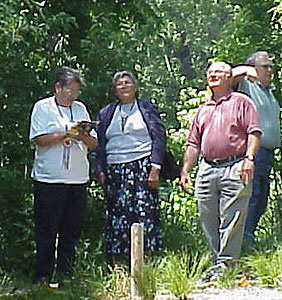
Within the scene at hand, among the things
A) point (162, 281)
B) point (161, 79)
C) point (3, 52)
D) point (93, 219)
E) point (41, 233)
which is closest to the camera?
point (162, 281)

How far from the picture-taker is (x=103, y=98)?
6445 millimetres

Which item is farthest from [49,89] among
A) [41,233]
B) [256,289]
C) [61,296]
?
[256,289]

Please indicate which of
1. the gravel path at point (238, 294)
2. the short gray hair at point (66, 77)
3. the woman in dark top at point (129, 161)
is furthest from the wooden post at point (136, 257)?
the short gray hair at point (66, 77)

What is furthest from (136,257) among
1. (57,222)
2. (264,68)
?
(264,68)

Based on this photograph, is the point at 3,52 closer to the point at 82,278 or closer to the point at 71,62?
the point at 71,62

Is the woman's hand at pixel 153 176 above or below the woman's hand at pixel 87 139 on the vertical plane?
below

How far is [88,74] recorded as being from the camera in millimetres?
6547

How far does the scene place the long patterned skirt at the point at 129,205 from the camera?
5.59 m

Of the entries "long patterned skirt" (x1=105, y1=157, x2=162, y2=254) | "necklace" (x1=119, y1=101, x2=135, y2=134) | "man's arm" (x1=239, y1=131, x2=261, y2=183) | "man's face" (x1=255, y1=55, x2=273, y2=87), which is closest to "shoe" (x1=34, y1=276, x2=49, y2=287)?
"long patterned skirt" (x1=105, y1=157, x2=162, y2=254)

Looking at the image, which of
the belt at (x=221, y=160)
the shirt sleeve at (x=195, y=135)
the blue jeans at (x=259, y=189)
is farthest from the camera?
the blue jeans at (x=259, y=189)

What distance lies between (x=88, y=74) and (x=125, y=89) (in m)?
1.03

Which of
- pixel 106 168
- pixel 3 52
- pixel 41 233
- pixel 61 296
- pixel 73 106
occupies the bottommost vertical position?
pixel 61 296

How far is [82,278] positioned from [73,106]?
1.25m

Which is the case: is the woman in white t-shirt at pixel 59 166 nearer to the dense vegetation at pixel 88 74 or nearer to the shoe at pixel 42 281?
the shoe at pixel 42 281
